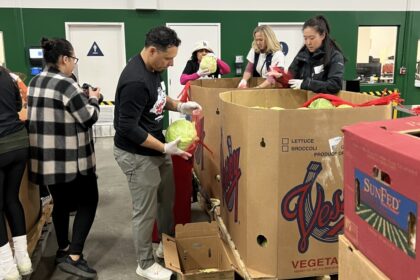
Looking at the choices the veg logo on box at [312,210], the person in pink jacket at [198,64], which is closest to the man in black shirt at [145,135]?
the veg logo on box at [312,210]

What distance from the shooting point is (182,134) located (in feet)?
8.29

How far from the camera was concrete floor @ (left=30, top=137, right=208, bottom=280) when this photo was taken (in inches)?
106

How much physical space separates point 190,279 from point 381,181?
1.47m

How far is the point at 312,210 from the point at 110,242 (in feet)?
5.60

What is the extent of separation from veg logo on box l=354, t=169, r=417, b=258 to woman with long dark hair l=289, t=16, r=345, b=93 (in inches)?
64.0

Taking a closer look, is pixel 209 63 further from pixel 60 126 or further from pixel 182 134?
pixel 60 126

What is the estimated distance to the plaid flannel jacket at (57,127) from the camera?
90.7 inches

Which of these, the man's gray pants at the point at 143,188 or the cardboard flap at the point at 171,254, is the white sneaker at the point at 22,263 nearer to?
the man's gray pants at the point at 143,188

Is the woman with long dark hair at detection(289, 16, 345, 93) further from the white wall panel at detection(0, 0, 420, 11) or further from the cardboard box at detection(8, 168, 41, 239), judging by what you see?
the white wall panel at detection(0, 0, 420, 11)

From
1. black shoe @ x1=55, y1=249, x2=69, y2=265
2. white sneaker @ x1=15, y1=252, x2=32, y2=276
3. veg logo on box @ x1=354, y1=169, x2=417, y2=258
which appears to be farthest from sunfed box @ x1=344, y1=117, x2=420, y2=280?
black shoe @ x1=55, y1=249, x2=69, y2=265

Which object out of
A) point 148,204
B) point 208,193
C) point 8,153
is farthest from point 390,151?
point 208,193

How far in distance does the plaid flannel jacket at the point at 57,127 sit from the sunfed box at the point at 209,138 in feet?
2.97

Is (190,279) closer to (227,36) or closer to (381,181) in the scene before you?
(381,181)

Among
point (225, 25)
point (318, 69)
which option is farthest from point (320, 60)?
point (225, 25)
